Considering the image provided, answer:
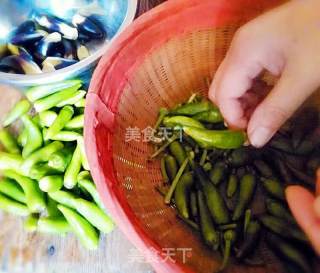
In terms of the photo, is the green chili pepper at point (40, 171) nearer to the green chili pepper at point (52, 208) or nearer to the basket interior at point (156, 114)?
the green chili pepper at point (52, 208)

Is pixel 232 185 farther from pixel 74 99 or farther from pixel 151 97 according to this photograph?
pixel 74 99

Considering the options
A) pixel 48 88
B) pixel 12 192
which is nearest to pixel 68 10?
pixel 48 88

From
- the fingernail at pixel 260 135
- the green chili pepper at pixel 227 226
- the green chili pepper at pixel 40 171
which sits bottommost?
the green chili pepper at pixel 40 171

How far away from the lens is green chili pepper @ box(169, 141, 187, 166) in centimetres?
81

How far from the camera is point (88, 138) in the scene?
68cm

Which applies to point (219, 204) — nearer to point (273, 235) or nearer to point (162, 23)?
point (273, 235)

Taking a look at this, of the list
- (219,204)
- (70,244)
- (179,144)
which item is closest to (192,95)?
(179,144)

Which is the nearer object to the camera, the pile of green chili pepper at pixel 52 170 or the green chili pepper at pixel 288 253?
the green chili pepper at pixel 288 253

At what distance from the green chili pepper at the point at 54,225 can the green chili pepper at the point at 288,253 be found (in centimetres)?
37

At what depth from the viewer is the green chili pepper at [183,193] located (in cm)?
75

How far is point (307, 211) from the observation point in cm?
50

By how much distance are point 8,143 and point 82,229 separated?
0.25 meters

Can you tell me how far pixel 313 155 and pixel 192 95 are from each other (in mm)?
260

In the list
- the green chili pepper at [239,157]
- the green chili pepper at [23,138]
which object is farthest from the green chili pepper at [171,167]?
the green chili pepper at [23,138]
